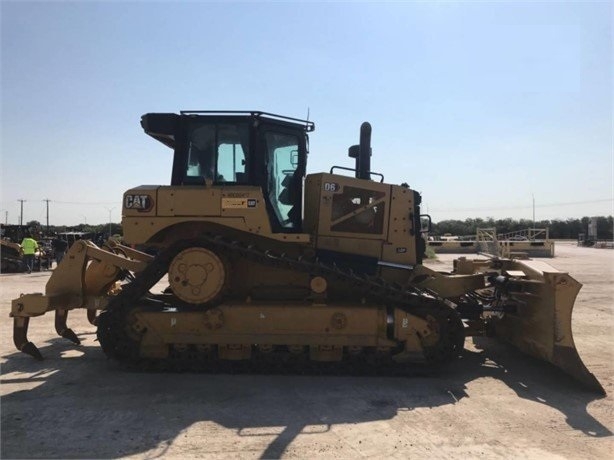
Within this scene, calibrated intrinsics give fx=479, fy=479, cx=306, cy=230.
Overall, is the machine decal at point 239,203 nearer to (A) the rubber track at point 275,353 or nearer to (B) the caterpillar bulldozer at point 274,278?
(B) the caterpillar bulldozer at point 274,278

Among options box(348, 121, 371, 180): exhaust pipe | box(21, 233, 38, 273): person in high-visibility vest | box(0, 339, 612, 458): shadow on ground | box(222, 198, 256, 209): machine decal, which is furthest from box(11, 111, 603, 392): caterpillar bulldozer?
box(21, 233, 38, 273): person in high-visibility vest

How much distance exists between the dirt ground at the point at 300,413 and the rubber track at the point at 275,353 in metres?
0.18

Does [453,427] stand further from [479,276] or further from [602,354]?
[602,354]

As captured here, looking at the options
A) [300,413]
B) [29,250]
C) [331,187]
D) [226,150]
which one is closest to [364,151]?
[331,187]

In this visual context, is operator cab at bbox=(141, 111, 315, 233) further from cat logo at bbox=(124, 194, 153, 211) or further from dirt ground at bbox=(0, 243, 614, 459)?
dirt ground at bbox=(0, 243, 614, 459)

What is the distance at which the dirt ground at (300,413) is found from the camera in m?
4.14

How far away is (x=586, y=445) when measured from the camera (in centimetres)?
426

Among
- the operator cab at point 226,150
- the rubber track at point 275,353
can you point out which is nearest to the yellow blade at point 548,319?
the rubber track at point 275,353

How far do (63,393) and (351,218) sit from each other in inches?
167

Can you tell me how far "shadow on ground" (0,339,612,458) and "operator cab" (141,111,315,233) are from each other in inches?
88.4

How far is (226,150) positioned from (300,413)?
11.9 ft

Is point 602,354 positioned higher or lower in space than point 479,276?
lower

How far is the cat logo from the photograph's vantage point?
20.7 ft

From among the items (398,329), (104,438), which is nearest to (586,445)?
(398,329)
